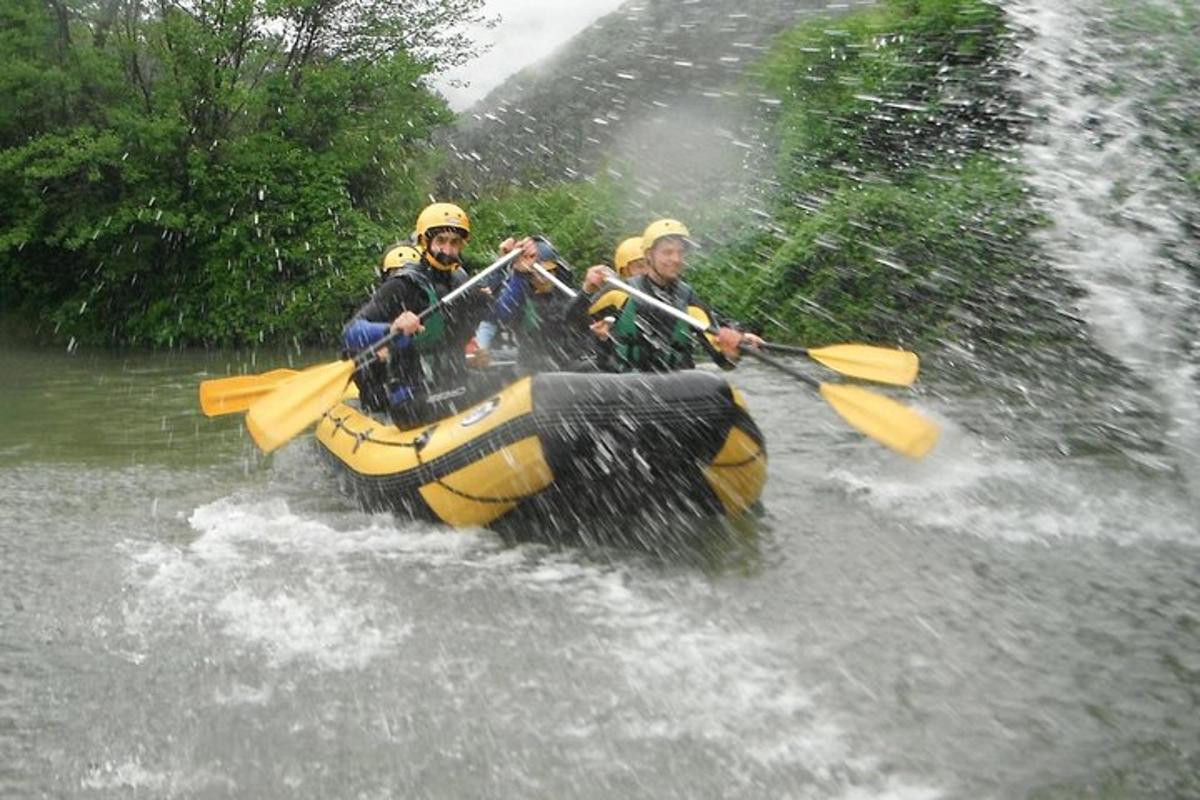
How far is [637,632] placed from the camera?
4.75 meters

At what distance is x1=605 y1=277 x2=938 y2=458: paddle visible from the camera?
5.26m

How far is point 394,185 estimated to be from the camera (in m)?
16.8

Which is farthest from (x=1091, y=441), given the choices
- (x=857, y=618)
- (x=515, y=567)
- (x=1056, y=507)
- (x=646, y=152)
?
(x=646, y=152)

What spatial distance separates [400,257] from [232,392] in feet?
4.01

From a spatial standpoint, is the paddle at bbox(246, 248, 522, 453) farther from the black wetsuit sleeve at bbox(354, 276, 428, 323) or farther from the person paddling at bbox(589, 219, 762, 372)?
the person paddling at bbox(589, 219, 762, 372)

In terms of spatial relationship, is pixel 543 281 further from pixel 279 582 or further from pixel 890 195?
pixel 890 195

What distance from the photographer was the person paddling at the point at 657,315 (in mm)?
6469

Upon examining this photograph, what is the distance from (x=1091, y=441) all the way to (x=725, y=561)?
3456 millimetres

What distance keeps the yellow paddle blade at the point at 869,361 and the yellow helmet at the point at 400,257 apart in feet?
7.84

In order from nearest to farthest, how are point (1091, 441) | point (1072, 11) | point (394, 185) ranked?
point (1091, 441) < point (1072, 11) < point (394, 185)

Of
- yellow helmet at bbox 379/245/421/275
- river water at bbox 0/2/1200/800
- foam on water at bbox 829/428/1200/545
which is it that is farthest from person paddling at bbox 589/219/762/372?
foam on water at bbox 829/428/1200/545

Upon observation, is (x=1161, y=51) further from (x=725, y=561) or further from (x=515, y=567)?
(x=515, y=567)

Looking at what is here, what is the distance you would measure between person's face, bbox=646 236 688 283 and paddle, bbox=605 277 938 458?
2.12 feet

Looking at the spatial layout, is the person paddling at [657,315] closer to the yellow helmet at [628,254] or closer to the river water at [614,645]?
the yellow helmet at [628,254]
